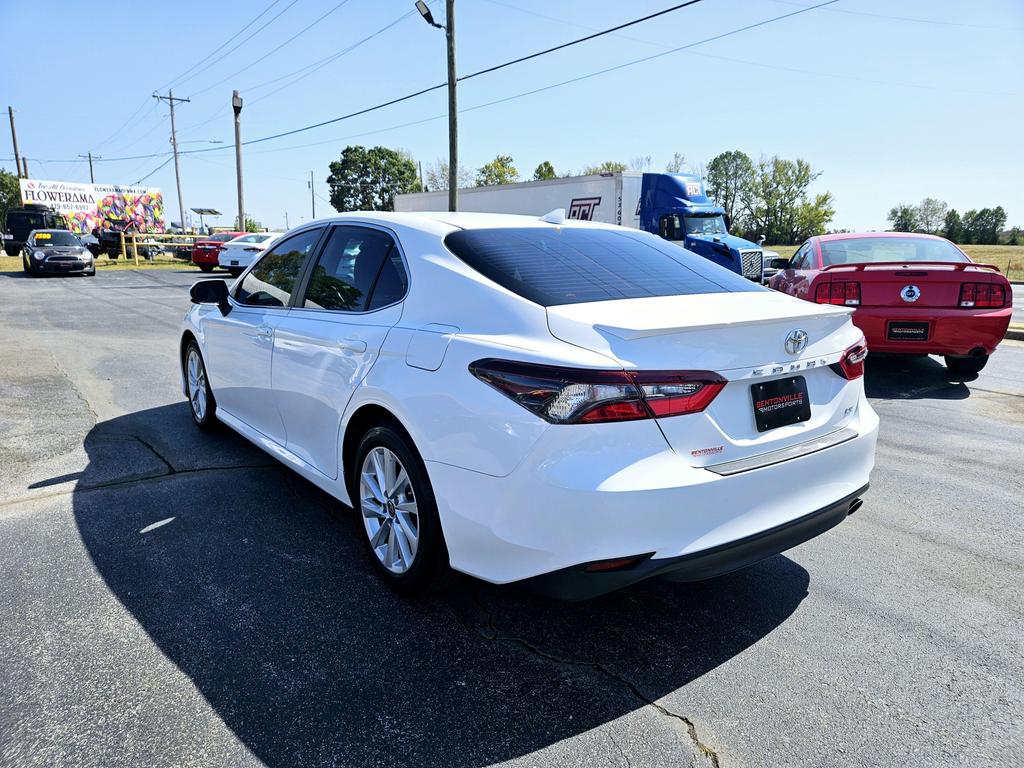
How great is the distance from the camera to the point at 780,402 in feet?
7.98

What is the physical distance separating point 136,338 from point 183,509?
749 cm

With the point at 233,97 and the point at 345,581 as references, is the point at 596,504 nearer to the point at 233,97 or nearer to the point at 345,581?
the point at 345,581

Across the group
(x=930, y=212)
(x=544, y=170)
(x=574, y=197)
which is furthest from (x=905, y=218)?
(x=574, y=197)

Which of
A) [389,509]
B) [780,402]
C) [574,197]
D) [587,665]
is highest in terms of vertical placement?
[574,197]

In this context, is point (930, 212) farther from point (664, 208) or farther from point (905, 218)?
point (664, 208)

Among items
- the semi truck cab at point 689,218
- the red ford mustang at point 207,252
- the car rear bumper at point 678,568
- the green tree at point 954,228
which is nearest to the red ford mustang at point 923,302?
the car rear bumper at point 678,568

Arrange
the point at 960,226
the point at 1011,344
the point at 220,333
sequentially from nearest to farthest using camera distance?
the point at 220,333 → the point at 1011,344 → the point at 960,226

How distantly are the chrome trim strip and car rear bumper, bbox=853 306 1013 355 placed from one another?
14.6 feet

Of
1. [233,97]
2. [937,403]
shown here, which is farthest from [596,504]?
[233,97]

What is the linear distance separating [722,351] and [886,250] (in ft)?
21.8

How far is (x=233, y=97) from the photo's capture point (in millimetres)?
31750

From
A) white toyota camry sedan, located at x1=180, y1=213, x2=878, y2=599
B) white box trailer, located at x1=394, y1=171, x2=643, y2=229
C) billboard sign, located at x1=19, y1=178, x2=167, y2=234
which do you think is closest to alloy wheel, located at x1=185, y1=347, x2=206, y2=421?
white toyota camry sedan, located at x1=180, y1=213, x2=878, y2=599

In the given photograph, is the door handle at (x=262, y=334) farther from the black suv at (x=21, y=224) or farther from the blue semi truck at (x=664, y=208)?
the black suv at (x=21, y=224)

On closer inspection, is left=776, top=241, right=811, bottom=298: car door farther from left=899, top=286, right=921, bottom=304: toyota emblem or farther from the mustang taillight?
the mustang taillight
